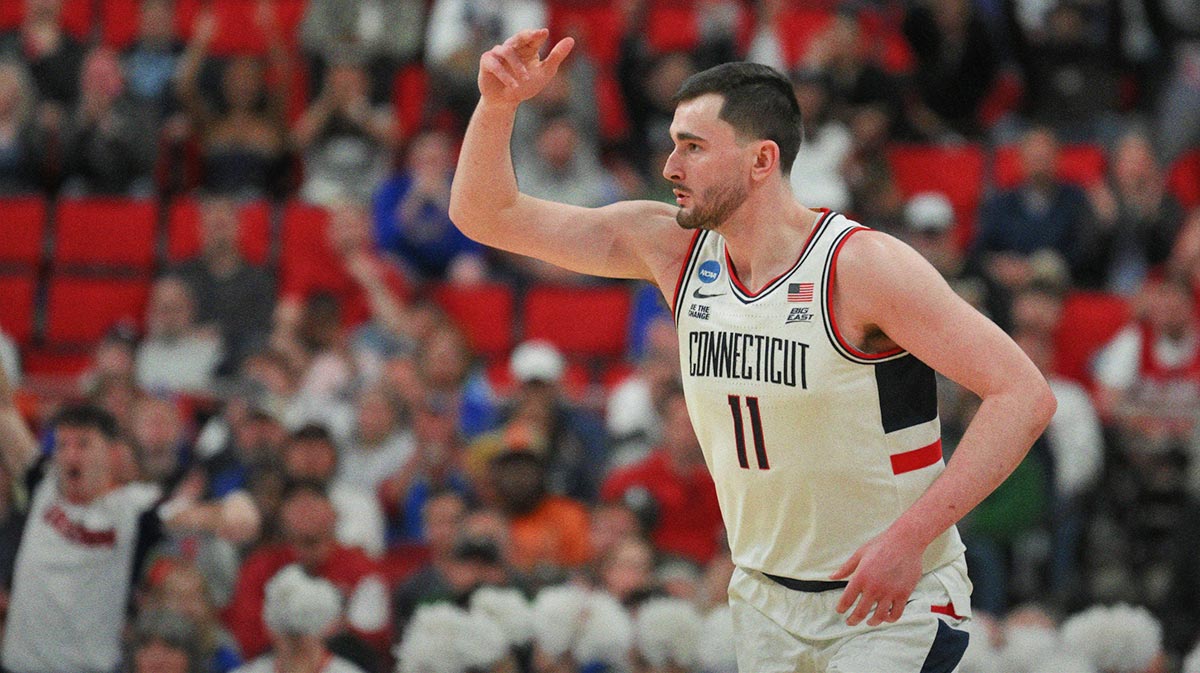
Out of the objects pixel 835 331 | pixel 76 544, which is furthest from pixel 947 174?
pixel 835 331

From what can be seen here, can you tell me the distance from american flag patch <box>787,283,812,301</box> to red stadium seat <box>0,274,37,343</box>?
9.55 metres

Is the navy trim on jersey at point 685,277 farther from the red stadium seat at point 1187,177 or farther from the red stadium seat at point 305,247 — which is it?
the red stadium seat at point 1187,177

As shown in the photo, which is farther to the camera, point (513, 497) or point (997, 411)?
point (513, 497)

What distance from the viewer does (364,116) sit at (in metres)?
13.6

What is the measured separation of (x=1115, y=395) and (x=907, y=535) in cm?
684

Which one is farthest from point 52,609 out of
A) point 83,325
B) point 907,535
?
point 83,325

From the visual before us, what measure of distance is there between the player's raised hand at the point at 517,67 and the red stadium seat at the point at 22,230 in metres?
9.36

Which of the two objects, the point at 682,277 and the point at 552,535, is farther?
the point at 552,535

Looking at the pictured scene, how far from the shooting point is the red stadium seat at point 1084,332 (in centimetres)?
1116

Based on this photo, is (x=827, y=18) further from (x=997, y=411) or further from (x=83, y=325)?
(x=997, y=411)

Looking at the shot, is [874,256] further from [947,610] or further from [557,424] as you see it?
[557,424]

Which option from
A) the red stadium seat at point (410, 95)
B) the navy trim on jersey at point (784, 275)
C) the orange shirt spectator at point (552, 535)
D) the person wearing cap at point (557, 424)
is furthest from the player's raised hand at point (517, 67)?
the red stadium seat at point (410, 95)

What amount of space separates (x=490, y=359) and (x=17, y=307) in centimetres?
388

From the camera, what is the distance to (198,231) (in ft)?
42.9
